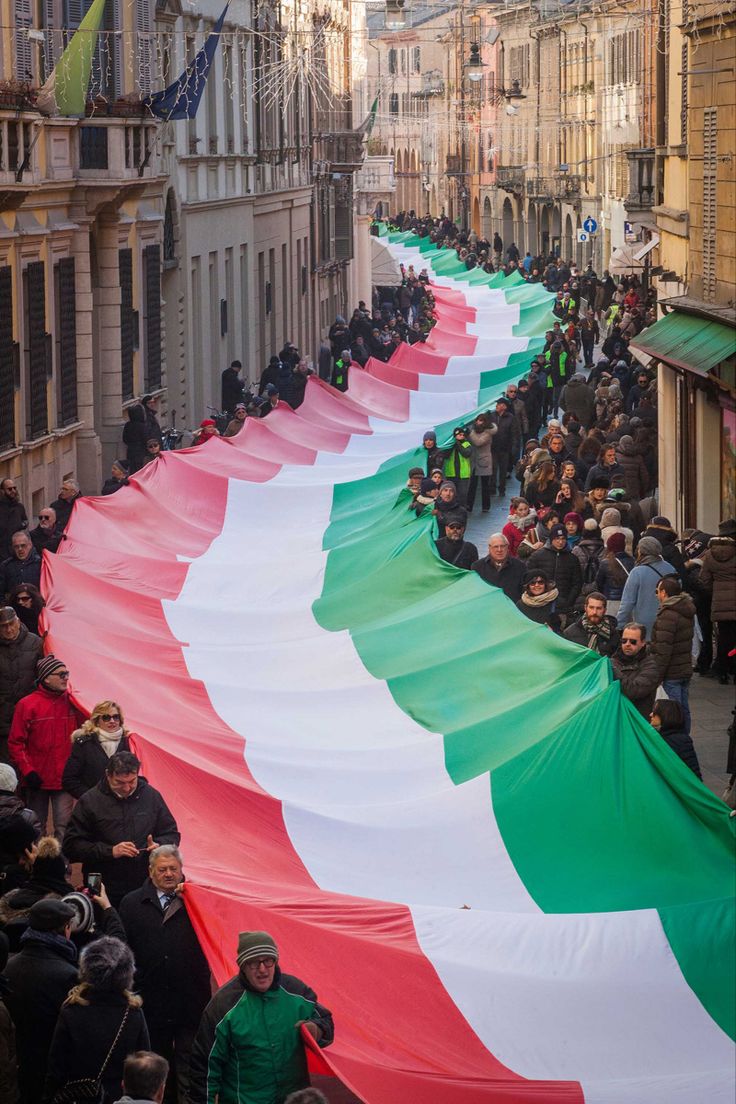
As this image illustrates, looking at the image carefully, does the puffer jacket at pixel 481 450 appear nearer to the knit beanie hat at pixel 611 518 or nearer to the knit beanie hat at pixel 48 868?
the knit beanie hat at pixel 611 518

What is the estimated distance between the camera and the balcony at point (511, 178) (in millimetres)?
87875

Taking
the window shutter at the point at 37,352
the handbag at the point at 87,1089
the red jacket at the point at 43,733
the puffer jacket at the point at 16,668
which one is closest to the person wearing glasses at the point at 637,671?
the red jacket at the point at 43,733

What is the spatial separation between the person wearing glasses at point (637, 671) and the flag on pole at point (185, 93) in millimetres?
15659

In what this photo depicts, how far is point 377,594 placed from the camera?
17.0m

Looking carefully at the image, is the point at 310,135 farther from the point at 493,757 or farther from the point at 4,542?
the point at 493,757

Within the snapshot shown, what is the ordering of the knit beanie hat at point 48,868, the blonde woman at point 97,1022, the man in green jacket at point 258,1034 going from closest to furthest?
the blonde woman at point 97,1022
the man in green jacket at point 258,1034
the knit beanie hat at point 48,868

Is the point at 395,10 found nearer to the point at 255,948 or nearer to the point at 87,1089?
the point at 255,948

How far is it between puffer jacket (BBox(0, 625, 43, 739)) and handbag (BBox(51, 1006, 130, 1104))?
5829mm

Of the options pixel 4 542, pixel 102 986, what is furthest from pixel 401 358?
pixel 102 986

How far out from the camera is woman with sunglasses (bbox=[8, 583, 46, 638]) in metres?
14.7

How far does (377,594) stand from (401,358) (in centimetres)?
1717

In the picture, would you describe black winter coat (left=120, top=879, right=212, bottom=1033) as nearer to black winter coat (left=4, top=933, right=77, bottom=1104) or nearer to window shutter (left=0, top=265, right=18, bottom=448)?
black winter coat (left=4, top=933, right=77, bottom=1104)

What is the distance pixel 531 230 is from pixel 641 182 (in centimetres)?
5823

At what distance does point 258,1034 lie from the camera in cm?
807
